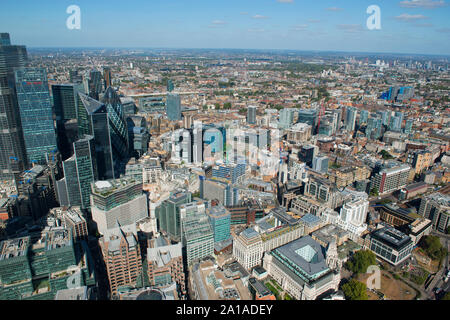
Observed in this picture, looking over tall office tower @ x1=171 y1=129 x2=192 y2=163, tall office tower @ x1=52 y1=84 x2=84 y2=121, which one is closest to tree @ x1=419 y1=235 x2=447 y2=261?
tall office tower @ x1=171 y1=129 x2=192 y2=163

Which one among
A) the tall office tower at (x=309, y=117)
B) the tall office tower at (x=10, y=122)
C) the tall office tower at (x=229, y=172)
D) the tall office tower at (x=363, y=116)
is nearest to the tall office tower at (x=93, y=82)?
the tall office tower at (x=10, y=122)

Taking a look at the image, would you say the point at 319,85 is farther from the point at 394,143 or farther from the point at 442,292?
the point at 442,292

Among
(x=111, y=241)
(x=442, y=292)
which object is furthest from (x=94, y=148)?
(x=442, y=292)

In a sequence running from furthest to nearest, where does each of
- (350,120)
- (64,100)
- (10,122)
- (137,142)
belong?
(350,120), (64,100), (137,142), (10,122)

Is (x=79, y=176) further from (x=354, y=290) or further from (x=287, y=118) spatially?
(x=287, y=118)

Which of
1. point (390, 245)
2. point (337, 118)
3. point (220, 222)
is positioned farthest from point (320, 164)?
point (337, 118)
